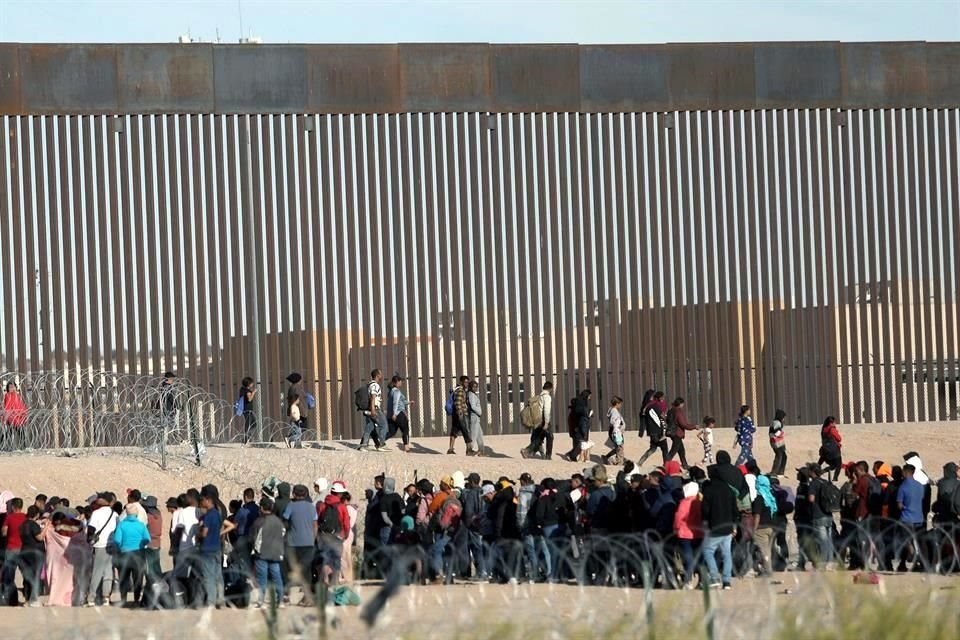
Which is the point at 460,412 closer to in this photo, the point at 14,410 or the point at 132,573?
the point at 14,410

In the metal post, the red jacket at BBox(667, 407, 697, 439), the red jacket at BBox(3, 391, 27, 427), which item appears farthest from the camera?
the metal post

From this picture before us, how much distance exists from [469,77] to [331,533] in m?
11.7

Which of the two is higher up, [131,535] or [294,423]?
[294,423]

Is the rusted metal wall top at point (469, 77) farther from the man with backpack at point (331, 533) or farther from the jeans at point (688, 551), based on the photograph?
the jeans at point (688, 551)

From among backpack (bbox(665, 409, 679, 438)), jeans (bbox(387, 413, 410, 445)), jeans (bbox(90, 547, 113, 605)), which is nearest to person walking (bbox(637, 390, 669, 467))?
backpack (bbox(665, 409, 679, 438))

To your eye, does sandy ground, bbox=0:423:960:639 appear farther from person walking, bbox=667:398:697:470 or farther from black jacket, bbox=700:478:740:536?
person walking, bbox=667:398:697:470

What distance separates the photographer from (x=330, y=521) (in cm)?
1482

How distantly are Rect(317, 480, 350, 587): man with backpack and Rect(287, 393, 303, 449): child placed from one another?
699cm

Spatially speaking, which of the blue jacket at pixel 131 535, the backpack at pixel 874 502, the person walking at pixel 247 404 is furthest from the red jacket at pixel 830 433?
the blue jacket at pixel 131 535

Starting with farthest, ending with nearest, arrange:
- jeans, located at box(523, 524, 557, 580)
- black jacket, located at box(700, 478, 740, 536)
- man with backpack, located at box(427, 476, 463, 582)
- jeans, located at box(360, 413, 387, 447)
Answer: jeans, located at box(360, 413, 387, 447), man with backpack, located at box(427, 476, 463, 582), jeans, located at box(523, 524, 557, 580), black jacket, located at box(700, 478, 740, 536)

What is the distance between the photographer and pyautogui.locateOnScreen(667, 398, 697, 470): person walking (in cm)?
2158

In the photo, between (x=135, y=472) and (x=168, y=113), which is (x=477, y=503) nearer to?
(x=135, y=472)

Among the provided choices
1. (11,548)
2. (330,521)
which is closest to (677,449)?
(330,521)

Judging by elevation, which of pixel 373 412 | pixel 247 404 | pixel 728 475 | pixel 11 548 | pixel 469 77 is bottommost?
pixel 11 548
